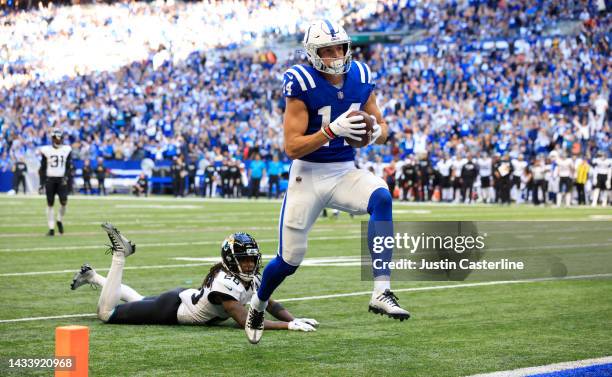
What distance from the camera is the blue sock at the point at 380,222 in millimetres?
6188

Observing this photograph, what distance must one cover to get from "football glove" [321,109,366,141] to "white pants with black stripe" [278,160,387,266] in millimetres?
379

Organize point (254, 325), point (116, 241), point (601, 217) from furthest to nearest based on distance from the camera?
point (601, 217) → point (116, 241) → point (254, 325)

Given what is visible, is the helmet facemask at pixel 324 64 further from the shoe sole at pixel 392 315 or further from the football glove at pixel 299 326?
the football glove at pixel 299 326

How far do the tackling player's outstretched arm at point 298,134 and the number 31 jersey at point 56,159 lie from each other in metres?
11.2

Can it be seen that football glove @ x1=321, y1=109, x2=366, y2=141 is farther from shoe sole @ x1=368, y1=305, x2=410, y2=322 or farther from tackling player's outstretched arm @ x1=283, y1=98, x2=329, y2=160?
shoe sole @ x1=368, y1=305, x2=410, y2=322

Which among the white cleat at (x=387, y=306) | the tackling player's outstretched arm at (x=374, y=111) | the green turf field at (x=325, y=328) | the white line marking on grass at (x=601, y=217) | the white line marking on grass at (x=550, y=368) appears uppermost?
the tackling player's outstretched arm at (x=374, y=111)

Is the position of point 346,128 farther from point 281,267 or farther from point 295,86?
point 281,267

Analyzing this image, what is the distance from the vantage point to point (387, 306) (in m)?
6.05

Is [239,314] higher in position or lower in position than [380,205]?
lower

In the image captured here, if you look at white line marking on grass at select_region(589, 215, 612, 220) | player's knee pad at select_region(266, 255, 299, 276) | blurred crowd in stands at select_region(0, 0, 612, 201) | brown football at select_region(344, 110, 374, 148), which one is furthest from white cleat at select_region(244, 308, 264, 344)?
blurred crowd in stands at select_region(0, 0, 612, 201)

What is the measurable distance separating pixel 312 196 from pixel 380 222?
471 millimetres

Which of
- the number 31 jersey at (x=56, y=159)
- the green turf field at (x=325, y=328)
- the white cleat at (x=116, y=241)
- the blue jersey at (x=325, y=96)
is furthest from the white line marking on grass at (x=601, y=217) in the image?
the blue jersey at (x=325, y=96)

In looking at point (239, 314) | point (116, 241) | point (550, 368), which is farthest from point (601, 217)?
point (550, 368)

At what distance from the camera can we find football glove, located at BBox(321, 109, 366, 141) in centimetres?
607
